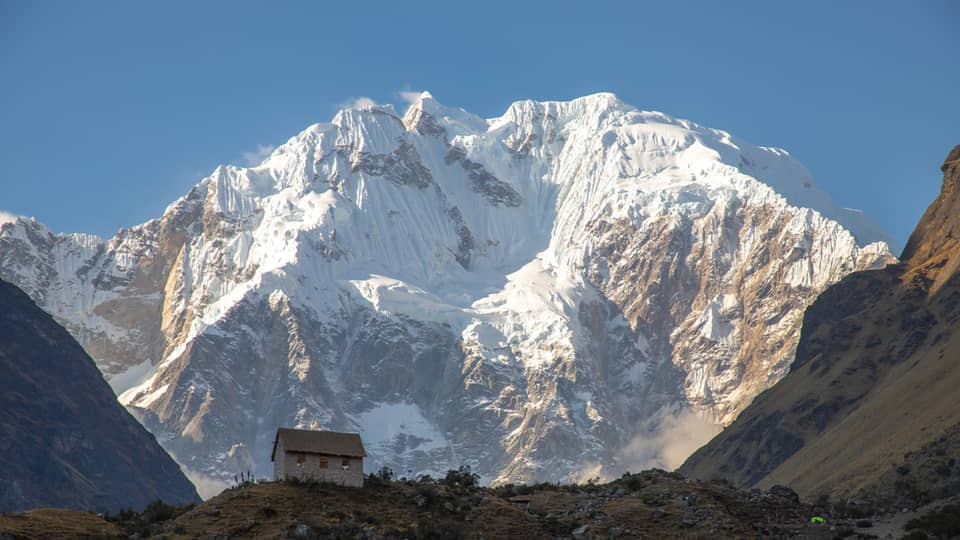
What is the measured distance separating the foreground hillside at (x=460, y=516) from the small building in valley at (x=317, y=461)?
1550mm

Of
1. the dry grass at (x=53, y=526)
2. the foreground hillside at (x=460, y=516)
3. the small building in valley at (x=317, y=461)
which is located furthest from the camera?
the small building in valley at (x=317, y=461)

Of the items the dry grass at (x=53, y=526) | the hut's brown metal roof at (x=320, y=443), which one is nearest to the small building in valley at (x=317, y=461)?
the hut's brown metal roof at (x=320, y=443)

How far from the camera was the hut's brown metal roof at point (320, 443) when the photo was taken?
119000mm

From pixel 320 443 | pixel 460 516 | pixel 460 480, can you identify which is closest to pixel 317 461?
pixel 320 443

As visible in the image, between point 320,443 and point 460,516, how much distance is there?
41.4 ft

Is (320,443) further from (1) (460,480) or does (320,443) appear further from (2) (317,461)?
(1) (460,480)

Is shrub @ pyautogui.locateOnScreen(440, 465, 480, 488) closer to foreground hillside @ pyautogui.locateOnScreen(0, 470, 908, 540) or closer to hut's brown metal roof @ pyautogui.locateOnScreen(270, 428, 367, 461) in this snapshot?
foreground hillside @ pyautogui.locateOnScreen(0, 470, 908, 540)

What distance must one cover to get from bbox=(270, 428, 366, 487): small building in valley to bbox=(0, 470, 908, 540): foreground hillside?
5.09 feet

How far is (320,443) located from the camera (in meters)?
120

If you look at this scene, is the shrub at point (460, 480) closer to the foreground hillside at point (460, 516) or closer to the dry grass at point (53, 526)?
the foreground hillside at point (460, 516)

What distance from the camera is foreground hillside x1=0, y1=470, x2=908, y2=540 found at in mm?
108188

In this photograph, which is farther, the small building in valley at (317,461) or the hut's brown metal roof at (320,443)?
the hut's brown metal roof at (320,443)

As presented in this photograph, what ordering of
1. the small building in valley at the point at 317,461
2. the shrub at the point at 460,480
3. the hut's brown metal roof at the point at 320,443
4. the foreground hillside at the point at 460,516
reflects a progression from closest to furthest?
the foreground hillside at the point at 460,516
the small building in valley at the point at 317,461
the hut's brown metal roof at the point at 320,443
the shrub at the point at 460,480

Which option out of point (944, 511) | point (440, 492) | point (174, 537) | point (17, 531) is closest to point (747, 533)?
point (944, 511)
